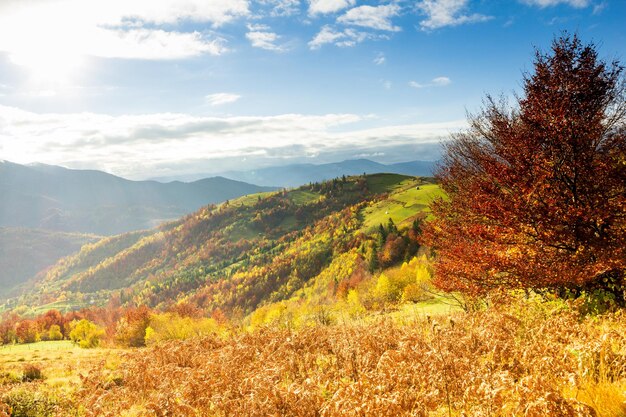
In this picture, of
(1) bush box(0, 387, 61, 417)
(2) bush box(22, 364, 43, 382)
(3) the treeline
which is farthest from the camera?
(3) the treeline

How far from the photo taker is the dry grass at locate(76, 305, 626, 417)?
215 inches

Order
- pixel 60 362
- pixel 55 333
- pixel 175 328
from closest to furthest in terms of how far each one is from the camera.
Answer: pixel 60 362
pixel 175 328
pixel 55 333

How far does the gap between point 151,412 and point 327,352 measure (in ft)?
16.3

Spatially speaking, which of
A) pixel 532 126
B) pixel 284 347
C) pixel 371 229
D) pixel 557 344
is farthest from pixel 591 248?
pixel 371 229

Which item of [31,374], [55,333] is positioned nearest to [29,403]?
[31,374]

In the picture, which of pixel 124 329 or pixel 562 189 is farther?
pixel 124 329

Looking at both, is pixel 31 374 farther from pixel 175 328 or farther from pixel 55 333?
pixel 55 333

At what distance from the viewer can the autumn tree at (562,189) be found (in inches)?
494

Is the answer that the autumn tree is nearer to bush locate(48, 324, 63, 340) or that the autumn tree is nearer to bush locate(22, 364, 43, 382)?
bush locate(22, 364, 43, 382)

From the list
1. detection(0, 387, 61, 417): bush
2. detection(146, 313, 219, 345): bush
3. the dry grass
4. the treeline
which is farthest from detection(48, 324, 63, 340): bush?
the dry grass

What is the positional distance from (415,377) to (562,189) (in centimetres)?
1072

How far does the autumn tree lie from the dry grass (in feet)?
8.58

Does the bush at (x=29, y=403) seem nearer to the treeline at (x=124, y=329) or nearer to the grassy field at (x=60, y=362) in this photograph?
the grassy field at (x=60, y=362)

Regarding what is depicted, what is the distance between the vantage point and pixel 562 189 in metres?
13.4
